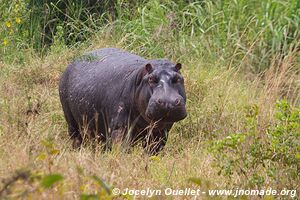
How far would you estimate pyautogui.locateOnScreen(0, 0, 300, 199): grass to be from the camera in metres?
5.46

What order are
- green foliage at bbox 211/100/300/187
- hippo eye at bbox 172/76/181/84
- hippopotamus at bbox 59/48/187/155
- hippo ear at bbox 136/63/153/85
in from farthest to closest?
hippo ear at bbox 136/63/153/85, hippo eye at bbox 172/76/181/84, hippopotamus at bbox 59/48/187/155, green foliage at bbox 211/100/300/187

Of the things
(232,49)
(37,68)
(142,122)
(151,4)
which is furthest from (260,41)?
(142,122)

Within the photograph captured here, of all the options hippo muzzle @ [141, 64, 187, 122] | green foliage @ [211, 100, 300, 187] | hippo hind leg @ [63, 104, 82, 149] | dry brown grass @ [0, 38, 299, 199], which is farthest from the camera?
hippo hind leg @ [63, 104, 82, 149]

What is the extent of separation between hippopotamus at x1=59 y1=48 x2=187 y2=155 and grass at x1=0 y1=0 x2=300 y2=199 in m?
0.24

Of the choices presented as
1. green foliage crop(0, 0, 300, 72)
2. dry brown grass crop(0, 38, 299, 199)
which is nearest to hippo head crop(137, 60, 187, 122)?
dry brown grass crop(0, 38, 299, 199)

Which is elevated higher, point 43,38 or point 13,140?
point 13,140

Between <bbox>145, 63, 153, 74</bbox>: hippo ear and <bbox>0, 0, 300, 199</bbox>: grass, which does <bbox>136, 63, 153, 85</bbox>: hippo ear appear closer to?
<bbox>145, 63, 153, 74</bbox>: hippo ear

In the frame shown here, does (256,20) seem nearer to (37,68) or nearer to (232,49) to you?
(232,49)

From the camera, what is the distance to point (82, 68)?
830cm

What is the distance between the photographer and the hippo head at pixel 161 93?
6.79 metres

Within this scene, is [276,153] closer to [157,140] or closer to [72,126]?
[157,140]

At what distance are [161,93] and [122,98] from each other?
26.9 inches

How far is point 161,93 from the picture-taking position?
22.5 ft

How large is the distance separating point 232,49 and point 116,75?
3.03 meters
